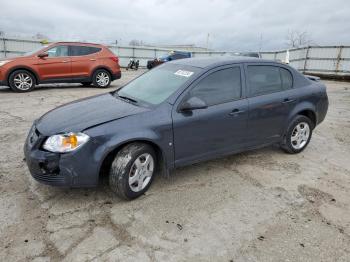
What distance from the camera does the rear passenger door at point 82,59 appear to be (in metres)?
10.3

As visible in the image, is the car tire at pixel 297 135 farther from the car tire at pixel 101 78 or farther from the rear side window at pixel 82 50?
the rear side window at pixel 82 50

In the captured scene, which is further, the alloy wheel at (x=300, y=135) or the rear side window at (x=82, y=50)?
the rear side window at (x=82, y=50)

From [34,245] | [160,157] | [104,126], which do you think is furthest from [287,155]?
[34,245]

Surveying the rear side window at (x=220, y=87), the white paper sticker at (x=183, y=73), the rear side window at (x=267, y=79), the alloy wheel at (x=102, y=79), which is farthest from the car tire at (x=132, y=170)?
the alloy wheel at (x=102, y=79)

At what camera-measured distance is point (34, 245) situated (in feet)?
8.64

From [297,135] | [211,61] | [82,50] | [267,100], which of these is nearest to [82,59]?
[82,50]

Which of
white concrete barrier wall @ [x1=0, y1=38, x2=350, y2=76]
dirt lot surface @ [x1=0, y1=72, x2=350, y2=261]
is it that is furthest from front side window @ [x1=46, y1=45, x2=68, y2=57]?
white concrete barrier wall @ [x1=0, y1=38, x2=350, y2=76]

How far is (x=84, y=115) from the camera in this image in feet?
11.2

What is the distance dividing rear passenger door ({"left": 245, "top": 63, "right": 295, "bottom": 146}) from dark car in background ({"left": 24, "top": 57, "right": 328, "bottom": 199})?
0.01m

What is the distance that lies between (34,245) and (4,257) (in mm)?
235

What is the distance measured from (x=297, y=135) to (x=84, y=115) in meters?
3.35

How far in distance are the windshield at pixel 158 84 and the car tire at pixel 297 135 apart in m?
1.92

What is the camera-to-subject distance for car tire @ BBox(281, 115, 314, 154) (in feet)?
15.7

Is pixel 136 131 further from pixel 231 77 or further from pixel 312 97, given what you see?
pixel 312 97
